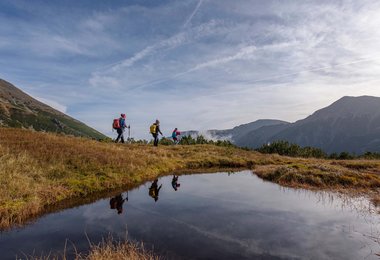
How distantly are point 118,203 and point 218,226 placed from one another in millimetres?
7110

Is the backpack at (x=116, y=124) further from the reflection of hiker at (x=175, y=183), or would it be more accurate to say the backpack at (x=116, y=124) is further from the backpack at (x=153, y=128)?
the reflection of hiker at (x=175, y=183)

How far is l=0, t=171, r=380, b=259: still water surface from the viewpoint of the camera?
11.4 meters

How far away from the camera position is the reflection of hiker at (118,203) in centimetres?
1699

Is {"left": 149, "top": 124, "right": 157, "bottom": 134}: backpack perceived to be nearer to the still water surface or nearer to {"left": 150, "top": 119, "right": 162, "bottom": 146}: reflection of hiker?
{"left": 150, "top": 119, "right": 162, "bottom": 146}: reflection of hiker

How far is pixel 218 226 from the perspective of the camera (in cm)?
1441

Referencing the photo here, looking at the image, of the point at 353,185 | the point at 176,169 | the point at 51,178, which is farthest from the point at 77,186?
the point at 353,185

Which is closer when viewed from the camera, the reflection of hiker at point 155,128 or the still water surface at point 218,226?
the still water surface at point 218,226

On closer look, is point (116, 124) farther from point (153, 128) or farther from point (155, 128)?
point (155, 128)

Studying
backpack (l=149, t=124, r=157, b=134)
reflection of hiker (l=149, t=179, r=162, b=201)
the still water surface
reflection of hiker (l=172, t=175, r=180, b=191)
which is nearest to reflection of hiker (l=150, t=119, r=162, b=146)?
backpack (l=149, t=124, r=157, b=134)

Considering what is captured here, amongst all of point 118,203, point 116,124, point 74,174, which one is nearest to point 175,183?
point 118,203

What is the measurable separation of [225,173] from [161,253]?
2314 cm

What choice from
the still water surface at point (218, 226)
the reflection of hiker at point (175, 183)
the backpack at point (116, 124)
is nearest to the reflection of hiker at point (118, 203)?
the still water surface at point (218, 226)

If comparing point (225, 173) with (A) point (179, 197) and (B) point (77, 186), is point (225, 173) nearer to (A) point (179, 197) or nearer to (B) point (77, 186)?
(A) point (179, 197)

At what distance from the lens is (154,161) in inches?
1282
